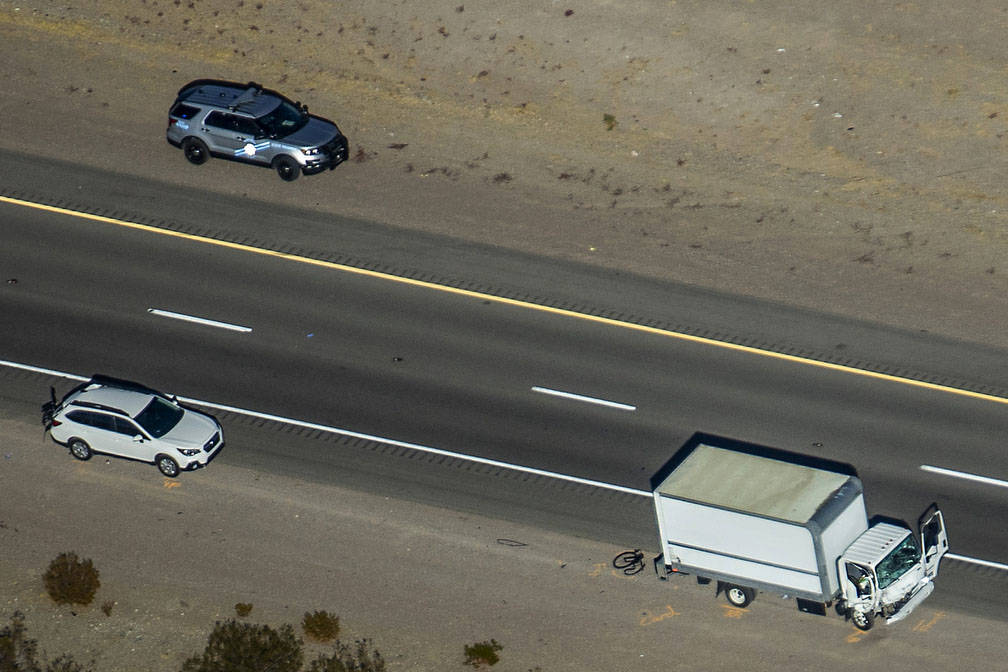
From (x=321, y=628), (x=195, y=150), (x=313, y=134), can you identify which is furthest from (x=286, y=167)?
(x=321, y=628)

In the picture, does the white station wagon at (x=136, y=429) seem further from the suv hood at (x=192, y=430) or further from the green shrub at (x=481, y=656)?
the green shrub at (x=481, y=656)

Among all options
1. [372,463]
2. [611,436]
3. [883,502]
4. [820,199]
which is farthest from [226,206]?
[883,502]

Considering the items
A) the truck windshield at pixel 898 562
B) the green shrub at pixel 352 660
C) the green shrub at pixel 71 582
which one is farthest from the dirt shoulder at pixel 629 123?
the green shrub at pixel 71 582

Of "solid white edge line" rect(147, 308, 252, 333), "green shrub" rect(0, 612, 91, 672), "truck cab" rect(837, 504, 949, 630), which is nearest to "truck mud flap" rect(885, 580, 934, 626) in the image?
"truck cab" rect(837, 504, 949, 630)

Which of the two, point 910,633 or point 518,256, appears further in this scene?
point 518,256

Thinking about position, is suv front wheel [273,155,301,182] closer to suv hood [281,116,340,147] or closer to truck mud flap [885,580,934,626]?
suv hood [281,116,340,147]

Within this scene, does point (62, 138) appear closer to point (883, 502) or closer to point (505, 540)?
point (505, 540)

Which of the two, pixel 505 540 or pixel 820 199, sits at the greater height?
pixel 820 199
